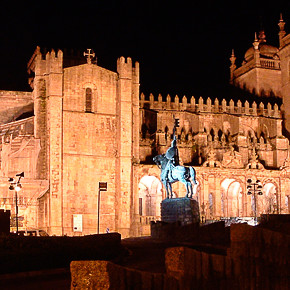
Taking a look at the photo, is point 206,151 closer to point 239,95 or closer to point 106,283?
point 239,95

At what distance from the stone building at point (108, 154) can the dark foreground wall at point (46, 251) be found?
723 inches

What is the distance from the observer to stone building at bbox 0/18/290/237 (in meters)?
48.7

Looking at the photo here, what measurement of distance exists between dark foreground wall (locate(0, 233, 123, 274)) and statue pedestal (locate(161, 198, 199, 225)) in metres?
13.6

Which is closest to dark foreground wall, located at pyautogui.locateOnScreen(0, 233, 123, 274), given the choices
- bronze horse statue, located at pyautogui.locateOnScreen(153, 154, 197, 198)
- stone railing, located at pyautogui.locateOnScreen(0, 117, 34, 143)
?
bronze horse statue, located at pyautogui.locateOnScreen(153, 154, 197, 198)

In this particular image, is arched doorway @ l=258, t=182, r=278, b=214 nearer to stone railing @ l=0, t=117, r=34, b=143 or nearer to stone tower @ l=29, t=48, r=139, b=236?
stone tower @ l=29, t=48, r=139, b=236

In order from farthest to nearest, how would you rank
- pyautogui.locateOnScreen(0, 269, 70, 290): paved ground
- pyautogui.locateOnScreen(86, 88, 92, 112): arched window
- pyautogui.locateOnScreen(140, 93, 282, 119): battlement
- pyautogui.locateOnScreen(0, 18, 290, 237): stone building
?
pyautogui.locateOnScreen(140, 93, 282, 119): battlement, pyautogui.locateOnScreen(86, 88, 92, 112): arched window, pyautogui.locateOnScreen(0, 18, 290, 237): stone building, pyautogui.locateOnScreen(0, 269, 70, 290): paved ground

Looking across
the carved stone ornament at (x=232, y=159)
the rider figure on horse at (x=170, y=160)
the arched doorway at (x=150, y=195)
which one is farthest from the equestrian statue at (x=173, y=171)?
the carved stone ornament at (x=232, y=159)

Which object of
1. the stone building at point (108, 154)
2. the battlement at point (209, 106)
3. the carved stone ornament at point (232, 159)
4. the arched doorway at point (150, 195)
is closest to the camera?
the stone building at point (108, 154)

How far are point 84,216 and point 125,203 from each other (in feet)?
12.1

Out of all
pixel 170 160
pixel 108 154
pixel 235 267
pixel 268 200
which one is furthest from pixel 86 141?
pixel 235 267

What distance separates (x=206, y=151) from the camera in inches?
2296

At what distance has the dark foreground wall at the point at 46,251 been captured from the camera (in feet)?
69.0

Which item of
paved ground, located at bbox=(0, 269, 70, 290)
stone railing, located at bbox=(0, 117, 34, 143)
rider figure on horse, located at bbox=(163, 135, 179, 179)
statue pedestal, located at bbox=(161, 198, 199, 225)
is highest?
stone railing, located at bbox=(0, 117, 34, 143)

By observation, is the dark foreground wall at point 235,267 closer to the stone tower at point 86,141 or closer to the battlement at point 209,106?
the stone tower at point 86,141
